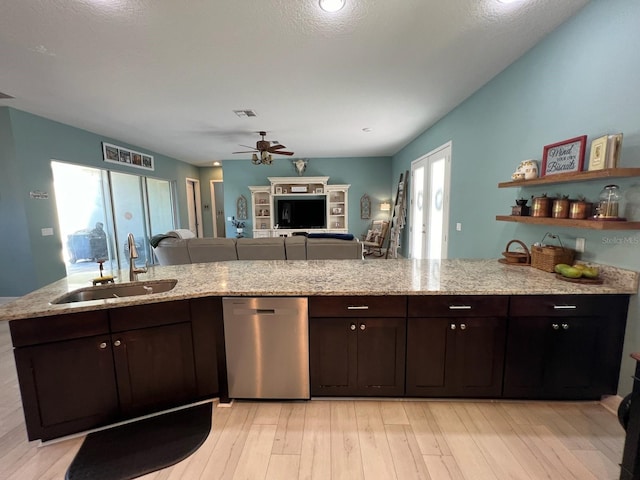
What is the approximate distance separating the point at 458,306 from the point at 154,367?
2012 millimetres

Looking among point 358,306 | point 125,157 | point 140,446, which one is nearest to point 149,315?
point 140,446

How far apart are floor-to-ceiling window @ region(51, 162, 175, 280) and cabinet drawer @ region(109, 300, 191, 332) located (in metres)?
3.39

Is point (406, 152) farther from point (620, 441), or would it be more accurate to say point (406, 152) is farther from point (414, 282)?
point (620, 441)

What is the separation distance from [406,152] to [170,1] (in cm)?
526

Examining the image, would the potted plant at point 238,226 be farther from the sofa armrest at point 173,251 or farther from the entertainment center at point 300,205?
the sofa armrest at point 173,251

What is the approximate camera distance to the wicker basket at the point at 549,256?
2021mm

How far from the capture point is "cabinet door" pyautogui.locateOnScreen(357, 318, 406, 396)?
1824 millimetres

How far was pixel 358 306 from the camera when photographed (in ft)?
5.93

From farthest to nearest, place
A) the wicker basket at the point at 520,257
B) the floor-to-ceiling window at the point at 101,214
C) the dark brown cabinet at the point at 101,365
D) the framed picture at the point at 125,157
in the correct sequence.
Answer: the framed picture at the point at 125,157
the floor-to-ceiling window at the point at 101,214
the wicker basket at the point at 520,257
the dark brown cabinet at the point at 101,365

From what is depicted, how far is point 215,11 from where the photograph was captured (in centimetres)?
188

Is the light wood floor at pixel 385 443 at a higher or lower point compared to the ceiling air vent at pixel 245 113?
lower

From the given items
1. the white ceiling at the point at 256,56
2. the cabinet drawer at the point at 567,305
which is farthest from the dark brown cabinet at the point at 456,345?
the white ceiling at the point at 256,56

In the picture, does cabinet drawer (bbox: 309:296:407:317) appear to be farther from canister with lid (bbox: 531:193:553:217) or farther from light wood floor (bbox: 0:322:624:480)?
canister with lid (bbox: 531:193:553:217)

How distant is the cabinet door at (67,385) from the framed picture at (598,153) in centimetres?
317
